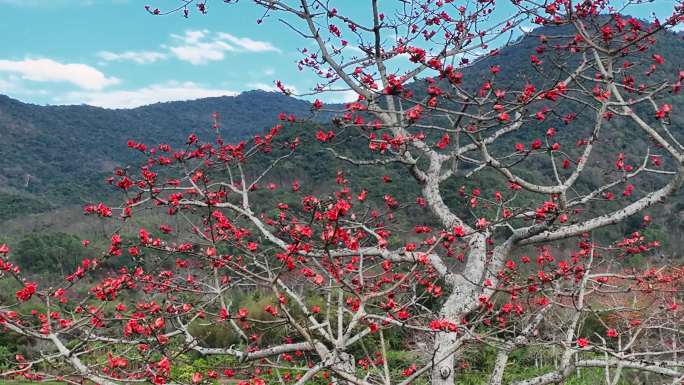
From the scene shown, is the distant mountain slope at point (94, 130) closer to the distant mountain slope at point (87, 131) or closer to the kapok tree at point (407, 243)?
the distant mountain slope at point (87, 131)

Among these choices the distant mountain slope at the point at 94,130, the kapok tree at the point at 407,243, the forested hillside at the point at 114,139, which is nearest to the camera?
the kapok tree at the point at 407,243

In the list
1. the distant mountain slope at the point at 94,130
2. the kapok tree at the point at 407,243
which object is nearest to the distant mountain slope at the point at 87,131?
the distant mountain slope at the point at 94,130

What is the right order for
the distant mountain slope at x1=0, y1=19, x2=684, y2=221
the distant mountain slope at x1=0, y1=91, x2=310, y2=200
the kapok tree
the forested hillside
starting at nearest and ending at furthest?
the kapok tree
the forested hillside
the distant mountain slope at x1=0, y1=19, x2=684, y2=221
the distant mountain slope at x1=0, y1=91, x2=310, y2=200

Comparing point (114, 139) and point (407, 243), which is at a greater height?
point (114, 139)

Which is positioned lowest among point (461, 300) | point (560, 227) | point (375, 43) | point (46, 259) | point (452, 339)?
point (46, 259)

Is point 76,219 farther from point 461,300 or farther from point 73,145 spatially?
point 73,145

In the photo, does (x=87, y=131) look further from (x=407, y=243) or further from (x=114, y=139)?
(x=407, y=243)

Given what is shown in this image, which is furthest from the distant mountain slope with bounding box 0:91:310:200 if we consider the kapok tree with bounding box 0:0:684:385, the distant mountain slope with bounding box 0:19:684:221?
the kapok tree with bounding box 0:0:684:385

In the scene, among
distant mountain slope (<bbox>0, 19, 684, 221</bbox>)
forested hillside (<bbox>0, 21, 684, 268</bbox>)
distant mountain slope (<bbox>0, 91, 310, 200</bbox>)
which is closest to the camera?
forested hillside (<bbox>0, 21, 684, 268</bbox>)

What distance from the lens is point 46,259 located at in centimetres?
1962

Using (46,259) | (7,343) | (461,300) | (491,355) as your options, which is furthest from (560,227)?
(46,259)

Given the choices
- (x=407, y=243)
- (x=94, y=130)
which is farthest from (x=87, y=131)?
(x=407, y=243)

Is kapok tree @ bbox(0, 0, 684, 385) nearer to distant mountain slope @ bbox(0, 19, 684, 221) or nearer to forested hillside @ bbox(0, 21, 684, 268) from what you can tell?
forested hillside @ bbox(0, 21, 684, 268)

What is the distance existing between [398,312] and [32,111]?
6870 cm
